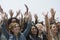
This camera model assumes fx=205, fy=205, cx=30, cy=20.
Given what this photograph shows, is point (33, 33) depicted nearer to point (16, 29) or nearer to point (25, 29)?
point (25, 29)

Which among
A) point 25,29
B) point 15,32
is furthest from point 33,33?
point 15,32

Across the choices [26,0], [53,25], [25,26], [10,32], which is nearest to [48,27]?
[53,25]

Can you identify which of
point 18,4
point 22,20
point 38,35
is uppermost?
point 18,4

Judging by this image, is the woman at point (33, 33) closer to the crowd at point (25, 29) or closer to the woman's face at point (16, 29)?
the crowd at point (25, 29)

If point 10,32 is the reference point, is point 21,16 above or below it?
above

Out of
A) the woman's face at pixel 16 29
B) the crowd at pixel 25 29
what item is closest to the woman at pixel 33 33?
the crowd at pixel 25 29

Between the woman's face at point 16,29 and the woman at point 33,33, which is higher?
the woman's face at point 16,29

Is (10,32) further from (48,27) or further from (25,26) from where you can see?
(48,27)

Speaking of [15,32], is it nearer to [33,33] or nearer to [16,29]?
[16,29]

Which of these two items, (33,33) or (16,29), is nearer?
(16,29)

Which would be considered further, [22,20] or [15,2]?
Result: [15,2]

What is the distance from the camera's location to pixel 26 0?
2939 mm

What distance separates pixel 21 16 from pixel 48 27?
0.39 m

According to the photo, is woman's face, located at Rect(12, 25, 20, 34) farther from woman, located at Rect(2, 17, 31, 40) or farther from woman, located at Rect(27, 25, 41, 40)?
woman, located at Rect(27, 25, 41, 40)
